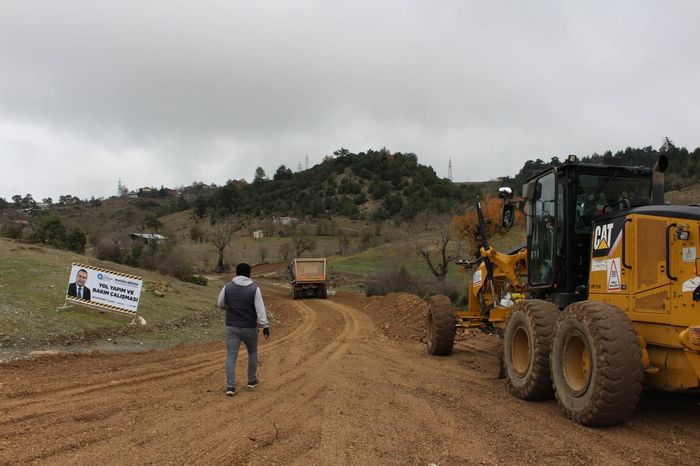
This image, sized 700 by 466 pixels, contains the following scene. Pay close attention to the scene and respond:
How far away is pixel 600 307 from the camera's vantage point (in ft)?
19.0

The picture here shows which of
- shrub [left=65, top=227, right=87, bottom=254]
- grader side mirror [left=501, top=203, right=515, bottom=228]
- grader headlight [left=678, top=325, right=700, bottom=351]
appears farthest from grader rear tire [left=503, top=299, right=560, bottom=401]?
shrub [left=65, top=227, right=87, bottom=254]

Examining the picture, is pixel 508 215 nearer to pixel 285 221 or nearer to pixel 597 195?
pixel 597 195

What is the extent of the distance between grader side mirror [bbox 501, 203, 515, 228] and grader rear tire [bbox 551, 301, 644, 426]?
3337 mm

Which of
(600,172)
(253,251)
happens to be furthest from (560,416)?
(253,251)

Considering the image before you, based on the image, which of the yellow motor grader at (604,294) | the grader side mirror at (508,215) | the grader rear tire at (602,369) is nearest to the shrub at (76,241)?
the grader side mirror at (508,215)

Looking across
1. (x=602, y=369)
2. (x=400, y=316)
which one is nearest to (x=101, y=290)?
(x=400, y=316)

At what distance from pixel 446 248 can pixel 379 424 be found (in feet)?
122

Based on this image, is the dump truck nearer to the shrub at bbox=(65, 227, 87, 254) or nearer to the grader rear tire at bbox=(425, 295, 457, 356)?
the shrub at bbox=(65, 227, 87, 254)

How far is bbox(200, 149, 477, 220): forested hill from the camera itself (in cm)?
10794

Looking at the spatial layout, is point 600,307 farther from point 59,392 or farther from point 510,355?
point 59,392

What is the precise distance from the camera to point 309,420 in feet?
20.4

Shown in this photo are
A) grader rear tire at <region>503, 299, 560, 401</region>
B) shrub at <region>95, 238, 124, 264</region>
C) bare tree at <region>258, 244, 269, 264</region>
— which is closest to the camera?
grader rear tire at <region>503, 299, 560, 401</region>

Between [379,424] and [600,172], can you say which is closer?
[379,424]

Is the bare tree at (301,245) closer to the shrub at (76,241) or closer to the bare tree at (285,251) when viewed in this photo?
the bare tree at (285,251)
